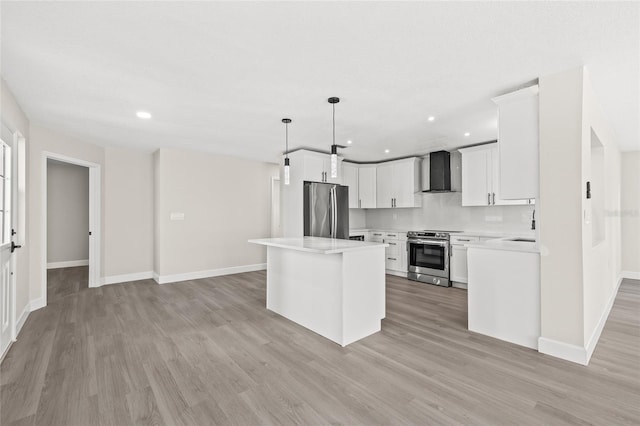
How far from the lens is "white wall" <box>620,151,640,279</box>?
5.59 metres

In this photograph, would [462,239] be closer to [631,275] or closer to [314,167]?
[314,167]

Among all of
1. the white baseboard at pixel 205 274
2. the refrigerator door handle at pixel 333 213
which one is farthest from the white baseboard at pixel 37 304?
the refrigerator door handle at pixel 333 213

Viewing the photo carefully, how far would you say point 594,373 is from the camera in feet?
7.40

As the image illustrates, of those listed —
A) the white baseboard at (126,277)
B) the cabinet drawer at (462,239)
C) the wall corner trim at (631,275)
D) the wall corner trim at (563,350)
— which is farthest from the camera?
the wall corner trim at (631,275)

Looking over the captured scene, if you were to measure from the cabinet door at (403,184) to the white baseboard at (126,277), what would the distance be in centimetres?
500

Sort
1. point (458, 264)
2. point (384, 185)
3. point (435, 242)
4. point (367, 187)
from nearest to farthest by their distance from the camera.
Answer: point (458, 264), point (435, 242), point (384, 185), point (367, 187)

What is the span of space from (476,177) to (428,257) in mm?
1577

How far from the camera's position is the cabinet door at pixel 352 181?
6.33 m

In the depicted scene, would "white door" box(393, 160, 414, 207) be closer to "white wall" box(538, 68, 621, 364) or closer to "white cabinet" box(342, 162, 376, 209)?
"white cabinet" box(342, 162, 376, 209)

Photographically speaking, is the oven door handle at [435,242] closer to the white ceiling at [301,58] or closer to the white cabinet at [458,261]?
the white cabinet at [458,261]

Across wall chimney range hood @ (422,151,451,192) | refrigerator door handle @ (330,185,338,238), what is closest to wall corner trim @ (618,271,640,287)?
wall chimney range hood @ (422,151,451,192)

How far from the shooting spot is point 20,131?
3268 millimetres

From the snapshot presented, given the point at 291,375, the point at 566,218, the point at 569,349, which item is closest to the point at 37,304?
the point at 291,375

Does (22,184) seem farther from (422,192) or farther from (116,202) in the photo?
(422,192)
